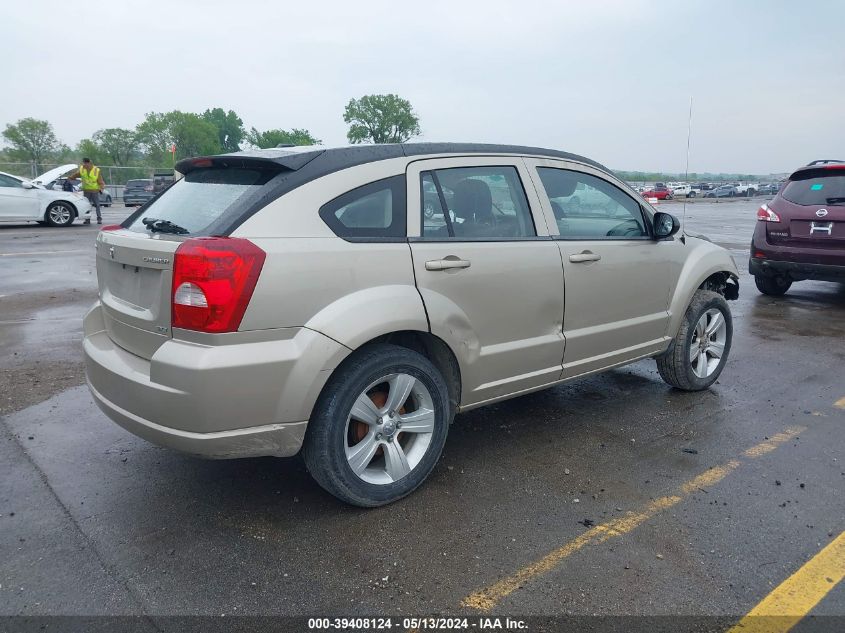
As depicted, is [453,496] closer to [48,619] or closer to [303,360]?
[303,360]

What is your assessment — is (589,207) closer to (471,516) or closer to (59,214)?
(471,516)

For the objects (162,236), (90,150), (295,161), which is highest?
(90,150)

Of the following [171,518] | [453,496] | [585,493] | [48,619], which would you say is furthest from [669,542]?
[48,619]

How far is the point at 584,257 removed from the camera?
12.9ft

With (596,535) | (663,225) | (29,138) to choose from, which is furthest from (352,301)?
(29,138)

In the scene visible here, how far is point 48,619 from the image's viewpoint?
2.40 meters

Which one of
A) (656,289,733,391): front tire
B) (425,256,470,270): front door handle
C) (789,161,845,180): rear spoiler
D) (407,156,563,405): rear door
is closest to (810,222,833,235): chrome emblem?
(789,161,845,180): rear spoiler

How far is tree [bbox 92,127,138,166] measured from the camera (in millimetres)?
96938

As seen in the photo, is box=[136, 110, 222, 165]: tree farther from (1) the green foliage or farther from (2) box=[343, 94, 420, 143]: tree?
(2) box=[343, 94, 420, 143]: tree

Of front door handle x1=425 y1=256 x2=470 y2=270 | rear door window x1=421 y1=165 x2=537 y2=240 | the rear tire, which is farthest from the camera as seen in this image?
the rear tire

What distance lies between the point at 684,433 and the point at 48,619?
352 cm

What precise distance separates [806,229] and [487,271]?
21.1 ft

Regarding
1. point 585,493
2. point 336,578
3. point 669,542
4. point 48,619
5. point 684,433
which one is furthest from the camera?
point 684,433

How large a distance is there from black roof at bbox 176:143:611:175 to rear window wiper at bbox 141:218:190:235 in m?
0.42
